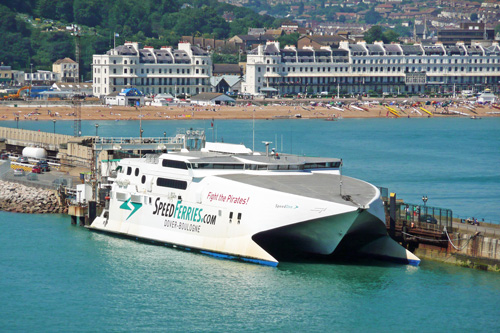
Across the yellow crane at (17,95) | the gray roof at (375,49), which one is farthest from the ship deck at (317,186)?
the gray roof at (375,49)

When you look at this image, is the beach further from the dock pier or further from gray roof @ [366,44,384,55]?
the dock pier

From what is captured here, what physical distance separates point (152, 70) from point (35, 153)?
10539 cm

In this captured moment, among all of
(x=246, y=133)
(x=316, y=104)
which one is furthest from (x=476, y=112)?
(x=246, y=133)

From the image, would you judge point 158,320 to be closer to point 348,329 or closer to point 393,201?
point 348,329

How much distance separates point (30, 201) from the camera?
61.1 m

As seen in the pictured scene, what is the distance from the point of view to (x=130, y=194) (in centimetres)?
5147

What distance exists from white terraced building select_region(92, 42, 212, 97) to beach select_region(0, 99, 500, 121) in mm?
15537

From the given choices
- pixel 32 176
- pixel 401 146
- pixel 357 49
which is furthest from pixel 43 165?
pixel 357 49

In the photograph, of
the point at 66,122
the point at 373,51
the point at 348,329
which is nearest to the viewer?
the point at 348,329

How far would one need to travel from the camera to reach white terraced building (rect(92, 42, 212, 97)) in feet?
577

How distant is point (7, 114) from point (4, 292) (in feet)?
341

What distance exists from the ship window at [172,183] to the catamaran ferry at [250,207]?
48 mm

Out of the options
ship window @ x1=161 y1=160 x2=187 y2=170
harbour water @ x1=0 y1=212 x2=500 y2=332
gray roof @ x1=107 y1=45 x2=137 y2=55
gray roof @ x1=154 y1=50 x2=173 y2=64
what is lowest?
harbour water @ x1=0 y1=212 x2=500 y2=332

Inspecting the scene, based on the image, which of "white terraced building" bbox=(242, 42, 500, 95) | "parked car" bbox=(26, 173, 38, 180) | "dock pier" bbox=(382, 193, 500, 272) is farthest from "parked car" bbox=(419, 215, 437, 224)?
"white terraced building" bbox=(242, 42, 500, 95)
